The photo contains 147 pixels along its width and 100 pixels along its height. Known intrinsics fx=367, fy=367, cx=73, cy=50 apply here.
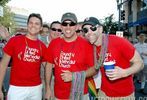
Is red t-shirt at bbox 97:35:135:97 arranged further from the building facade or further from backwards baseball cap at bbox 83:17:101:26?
the building facade

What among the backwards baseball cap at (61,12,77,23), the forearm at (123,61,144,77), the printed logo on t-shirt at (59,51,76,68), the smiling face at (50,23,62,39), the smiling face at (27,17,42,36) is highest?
the backwards baseball cap at (61,12,77,23)

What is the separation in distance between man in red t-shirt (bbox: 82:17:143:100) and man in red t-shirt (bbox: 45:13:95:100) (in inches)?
5.3

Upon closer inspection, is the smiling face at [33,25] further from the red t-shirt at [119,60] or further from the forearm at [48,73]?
the red t-shirt at [119,60]

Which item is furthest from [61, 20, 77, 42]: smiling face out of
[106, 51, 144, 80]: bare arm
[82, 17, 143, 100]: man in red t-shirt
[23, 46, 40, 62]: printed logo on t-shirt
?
[106, 51, 144, 80]: bare arm

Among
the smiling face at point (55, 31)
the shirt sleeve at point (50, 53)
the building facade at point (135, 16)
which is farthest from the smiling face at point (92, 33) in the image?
the building facade at point (135, 16)

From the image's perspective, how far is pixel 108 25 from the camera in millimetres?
39500

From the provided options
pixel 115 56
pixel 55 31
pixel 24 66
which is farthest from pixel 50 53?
pixel 55 31

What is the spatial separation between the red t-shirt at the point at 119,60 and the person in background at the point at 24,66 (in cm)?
104

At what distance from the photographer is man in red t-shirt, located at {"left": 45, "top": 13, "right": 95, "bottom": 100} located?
4.72 meters

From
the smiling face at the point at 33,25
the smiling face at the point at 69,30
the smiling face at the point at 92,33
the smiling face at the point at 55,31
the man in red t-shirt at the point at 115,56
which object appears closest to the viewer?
the man in red t-shirt at the point at 115,56

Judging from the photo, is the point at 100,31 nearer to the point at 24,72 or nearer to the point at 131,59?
the point at 131,59

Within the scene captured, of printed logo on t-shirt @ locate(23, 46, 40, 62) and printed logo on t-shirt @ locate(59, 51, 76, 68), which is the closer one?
printed logo on t-shirt @ locate(59, 51, 76, 68)

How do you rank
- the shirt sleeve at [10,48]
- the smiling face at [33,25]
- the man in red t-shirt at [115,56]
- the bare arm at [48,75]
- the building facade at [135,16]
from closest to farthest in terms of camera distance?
the man in red t-shirt at [115,56] < the bare arm at [48,75] < the shirt sleeve at [10,48] < the smiling face at [33,25] < the building facade at [135,16]

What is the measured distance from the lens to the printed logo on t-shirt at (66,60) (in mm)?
4719
